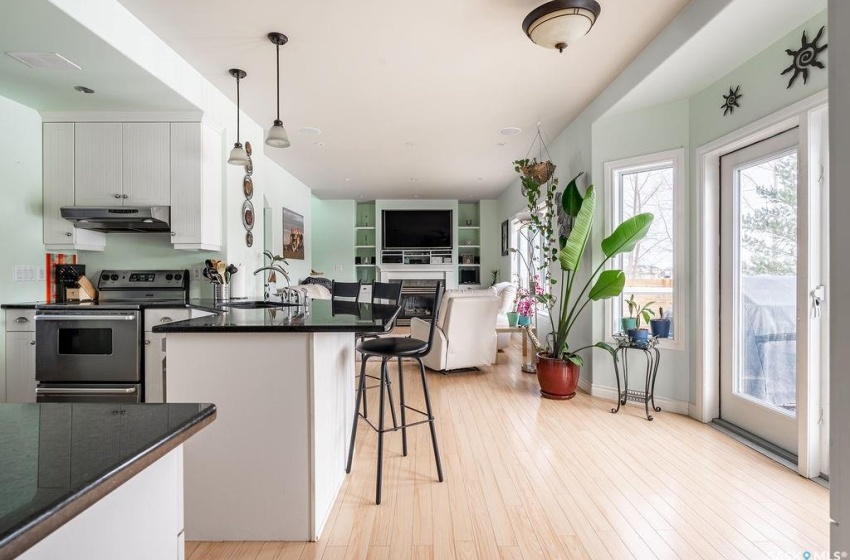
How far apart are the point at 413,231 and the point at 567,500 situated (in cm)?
646

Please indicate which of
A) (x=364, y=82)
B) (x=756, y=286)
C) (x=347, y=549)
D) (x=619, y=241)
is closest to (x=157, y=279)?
(x=364, y=82)

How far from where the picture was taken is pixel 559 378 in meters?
3.46

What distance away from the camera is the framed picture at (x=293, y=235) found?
5.82m

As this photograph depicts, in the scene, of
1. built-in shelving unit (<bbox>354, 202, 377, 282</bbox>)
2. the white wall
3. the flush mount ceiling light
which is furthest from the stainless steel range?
built-in shelving unit (<bbox>354, 202, 377, 282</bbox>)

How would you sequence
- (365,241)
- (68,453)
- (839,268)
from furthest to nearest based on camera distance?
(365,241), (839,268), (68,453)

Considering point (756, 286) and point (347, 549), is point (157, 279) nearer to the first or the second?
point (347, 549)

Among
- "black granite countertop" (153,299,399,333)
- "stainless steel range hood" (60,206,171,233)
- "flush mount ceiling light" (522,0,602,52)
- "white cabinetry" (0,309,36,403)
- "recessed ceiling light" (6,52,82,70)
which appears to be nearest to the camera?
"black granite countertop" (153,299,399,333)

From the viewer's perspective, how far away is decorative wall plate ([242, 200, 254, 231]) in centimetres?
367

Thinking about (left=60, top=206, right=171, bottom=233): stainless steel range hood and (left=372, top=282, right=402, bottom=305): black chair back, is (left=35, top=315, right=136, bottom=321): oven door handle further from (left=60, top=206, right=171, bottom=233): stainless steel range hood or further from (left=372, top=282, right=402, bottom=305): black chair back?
(left=372, top=282, right=402, bottom=305): black chair back

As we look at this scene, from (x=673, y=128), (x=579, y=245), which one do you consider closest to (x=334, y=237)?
(x=579, y=245)

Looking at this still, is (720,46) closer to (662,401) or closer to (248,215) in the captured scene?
(662,401)

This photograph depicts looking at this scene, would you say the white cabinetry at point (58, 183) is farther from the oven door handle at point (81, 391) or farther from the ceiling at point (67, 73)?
the oven door handle at point (81, 391)

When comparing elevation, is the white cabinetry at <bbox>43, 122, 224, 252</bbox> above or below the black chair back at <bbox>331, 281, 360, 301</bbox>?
above

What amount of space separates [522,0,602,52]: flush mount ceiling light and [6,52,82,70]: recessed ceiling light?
2613 mm
